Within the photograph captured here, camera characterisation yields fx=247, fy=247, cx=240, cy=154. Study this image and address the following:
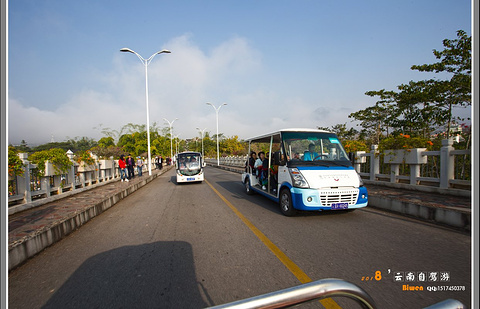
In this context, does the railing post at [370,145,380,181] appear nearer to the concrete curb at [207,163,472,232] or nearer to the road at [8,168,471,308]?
the concrete curb at [207,163,472,232]

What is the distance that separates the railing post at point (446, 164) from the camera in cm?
730

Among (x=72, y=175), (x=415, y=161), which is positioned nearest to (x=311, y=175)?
(x=415, y=161)

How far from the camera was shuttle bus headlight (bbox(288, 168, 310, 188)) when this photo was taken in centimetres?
561

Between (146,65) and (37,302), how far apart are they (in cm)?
2118

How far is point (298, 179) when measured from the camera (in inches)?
227

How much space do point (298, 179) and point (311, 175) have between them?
31 cm

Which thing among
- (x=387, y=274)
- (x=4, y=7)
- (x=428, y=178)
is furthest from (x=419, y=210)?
(x=4, y=7)

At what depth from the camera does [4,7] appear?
270 cm

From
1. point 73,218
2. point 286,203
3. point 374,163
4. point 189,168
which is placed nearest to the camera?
point 73,218

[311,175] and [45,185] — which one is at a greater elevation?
[311,175]

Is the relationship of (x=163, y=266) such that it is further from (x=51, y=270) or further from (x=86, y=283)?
(x=51, y=270)

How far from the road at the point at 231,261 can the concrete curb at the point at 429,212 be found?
1.28 ft

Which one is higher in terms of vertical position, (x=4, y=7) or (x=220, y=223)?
(x=4, y=7)

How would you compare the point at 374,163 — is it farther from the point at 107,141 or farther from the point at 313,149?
the point at 107,141
